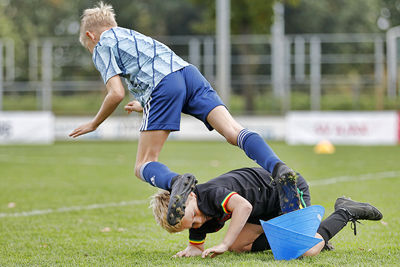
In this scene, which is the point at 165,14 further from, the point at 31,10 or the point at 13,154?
the point at 13,154

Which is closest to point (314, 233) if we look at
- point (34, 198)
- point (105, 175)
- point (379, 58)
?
point (34, 198)

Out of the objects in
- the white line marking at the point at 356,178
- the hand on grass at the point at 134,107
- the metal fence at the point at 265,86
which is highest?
the metal fence at the point at 265,86

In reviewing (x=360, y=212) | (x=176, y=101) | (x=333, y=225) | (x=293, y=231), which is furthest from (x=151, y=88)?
(x=360, y=212)

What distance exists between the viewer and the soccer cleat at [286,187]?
417 cm

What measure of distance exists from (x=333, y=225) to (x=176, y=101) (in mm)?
1458

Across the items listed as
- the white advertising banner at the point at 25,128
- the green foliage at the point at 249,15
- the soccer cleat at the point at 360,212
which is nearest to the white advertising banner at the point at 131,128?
the white advertising banner at the point at 25,128

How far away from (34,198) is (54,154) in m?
7.65

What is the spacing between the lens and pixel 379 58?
2641cm

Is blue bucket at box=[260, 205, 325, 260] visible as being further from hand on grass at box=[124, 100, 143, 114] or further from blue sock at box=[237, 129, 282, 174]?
hand on grass at box=[124, 100, 143, 114]

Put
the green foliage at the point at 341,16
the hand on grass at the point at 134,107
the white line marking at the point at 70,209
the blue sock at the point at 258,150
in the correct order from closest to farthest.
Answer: the blue sock at the point at 258,150 < the hand on grass at the point at 134,107 < the white line marking at the point at 70,209 < the green foliage at the point at 341,16

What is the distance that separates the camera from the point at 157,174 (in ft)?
Answer: 15.2

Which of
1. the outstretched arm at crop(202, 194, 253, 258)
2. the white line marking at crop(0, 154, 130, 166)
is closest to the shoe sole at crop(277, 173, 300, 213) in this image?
the outstretched arm at crop(202, 194, 253, 258)

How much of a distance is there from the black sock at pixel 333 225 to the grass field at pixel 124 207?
0.13 meters

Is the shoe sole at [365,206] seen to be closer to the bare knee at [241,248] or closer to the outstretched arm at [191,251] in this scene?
the bare knee at [241,248]
